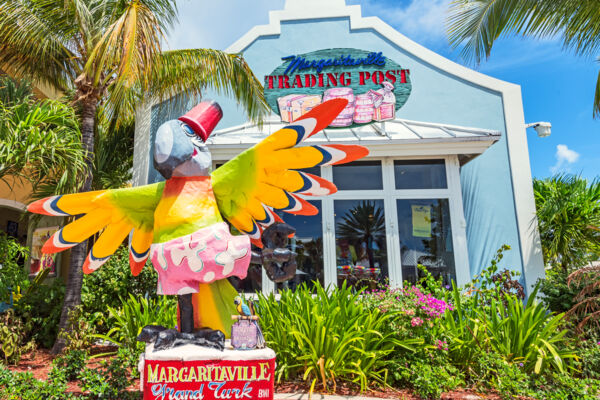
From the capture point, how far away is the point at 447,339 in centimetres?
416

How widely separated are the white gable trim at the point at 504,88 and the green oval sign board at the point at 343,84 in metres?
1.07

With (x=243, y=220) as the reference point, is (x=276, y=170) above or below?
above

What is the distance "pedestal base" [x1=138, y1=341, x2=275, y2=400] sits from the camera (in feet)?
8.19

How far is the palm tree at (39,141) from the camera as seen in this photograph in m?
4.35

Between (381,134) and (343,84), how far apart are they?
5.01ft

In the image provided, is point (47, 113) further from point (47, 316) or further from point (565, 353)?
point (565, 353)

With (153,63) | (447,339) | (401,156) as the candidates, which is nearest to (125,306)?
(153,63)

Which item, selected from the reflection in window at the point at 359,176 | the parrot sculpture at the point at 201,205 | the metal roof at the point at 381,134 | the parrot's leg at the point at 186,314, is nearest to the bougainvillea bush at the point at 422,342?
the parrot sculpture at the point at 201,205

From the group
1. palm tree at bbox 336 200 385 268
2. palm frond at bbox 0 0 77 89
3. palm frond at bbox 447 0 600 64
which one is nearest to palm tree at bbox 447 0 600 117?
palm frond at bbox 447 0 600 64

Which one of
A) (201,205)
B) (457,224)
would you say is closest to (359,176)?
(457,224)

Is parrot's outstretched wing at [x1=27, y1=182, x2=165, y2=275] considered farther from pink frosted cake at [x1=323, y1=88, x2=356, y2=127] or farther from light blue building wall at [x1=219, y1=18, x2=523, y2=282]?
light blue building wall at [x1=219, y1=18, x2=523, y2=282]

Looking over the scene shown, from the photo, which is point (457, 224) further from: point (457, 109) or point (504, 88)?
point (504, 88)

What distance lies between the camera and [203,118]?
121 inches

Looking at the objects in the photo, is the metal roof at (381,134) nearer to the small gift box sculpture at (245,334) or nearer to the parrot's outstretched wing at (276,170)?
the parrot's outstretched wing at (276,170)
